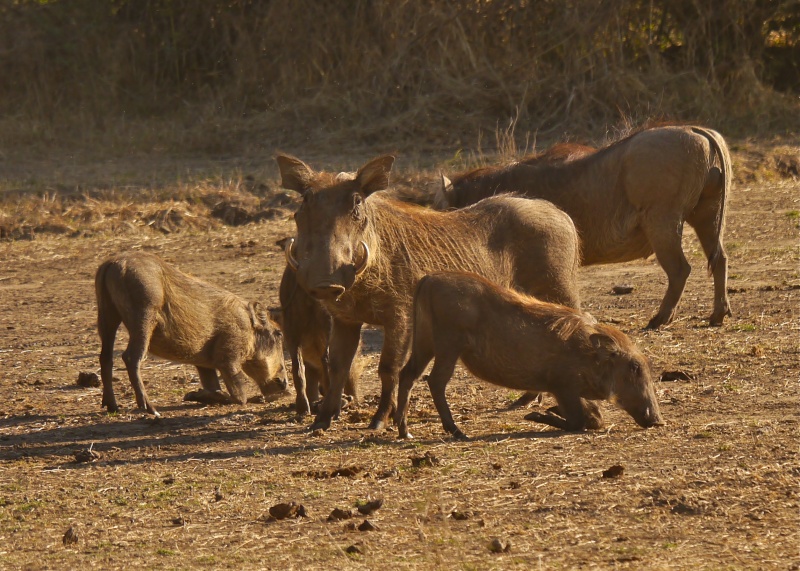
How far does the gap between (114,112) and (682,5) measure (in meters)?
6.95

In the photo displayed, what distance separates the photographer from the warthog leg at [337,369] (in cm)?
560

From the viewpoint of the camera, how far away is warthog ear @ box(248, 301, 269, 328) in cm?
698

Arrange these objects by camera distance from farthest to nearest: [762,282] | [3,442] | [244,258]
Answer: [244,258] → [762,282] → [3,442]

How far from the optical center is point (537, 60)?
1515 centimetres

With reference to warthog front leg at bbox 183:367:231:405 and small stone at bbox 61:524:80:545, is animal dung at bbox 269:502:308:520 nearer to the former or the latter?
small stone at bbox 61:524:80:545

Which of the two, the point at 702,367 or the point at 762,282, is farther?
the point at 762,282

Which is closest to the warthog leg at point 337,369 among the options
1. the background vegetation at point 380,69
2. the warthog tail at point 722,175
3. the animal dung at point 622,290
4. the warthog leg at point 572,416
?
the warthog leg at point 572,416

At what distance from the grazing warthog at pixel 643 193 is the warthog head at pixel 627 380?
8.15ft

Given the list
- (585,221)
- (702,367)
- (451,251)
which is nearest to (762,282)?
(585,221)

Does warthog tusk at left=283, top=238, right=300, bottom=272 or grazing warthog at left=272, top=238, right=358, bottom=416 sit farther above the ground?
warthog tusk at left=283, top=238, right=300, bottom=272

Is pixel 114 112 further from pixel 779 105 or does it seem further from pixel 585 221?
pixel 585 221

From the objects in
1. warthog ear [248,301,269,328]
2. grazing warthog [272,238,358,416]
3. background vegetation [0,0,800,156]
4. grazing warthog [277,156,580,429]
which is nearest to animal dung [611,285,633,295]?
grazing warthog [277,156,580,429]

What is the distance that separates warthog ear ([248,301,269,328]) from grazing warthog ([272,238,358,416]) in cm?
67

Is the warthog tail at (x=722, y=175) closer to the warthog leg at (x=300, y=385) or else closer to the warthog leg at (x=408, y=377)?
the warthog leg at (x=300, y=385)
